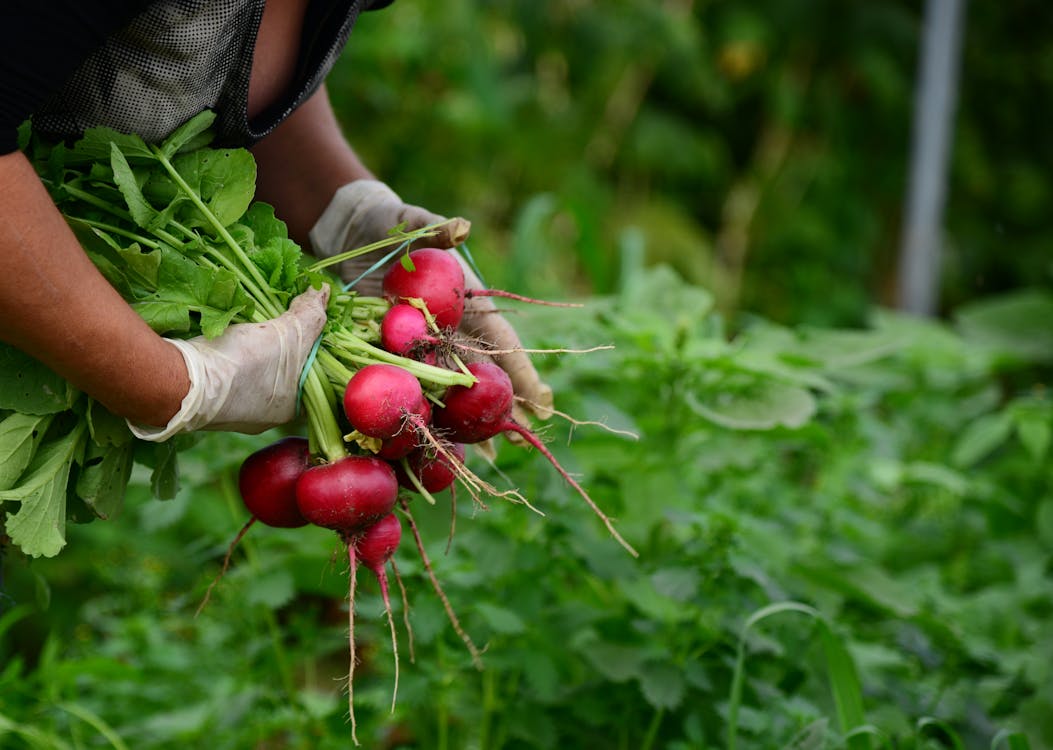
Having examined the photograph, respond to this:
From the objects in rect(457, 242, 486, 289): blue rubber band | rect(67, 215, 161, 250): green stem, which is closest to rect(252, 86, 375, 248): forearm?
rect(457, 242, 486, 289): blue rubber band

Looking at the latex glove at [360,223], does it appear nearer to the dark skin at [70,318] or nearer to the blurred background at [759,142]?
the dark skin at [70,318]

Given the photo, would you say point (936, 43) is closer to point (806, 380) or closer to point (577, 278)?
point (577, 278)

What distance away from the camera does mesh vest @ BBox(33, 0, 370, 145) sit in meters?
1.12

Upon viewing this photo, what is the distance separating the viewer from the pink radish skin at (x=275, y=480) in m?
1.28

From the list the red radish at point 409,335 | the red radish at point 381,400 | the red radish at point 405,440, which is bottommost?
the red radish at point 405,440

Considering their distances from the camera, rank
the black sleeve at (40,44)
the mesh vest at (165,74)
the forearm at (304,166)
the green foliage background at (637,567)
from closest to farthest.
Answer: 1. the black sleeve at (40,44)
2. the mesh vest at (165,74)
3. the forearm at (304,166)
4. the green foliage background at (637,567)

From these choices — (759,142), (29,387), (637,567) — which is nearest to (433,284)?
(29,387)

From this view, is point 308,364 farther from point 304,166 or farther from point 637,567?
point 637,567

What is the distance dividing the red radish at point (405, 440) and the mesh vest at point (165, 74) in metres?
0.42

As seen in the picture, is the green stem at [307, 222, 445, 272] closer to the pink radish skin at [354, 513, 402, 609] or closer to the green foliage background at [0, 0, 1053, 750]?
the pink radish skin at [354, 513, 402, 609]

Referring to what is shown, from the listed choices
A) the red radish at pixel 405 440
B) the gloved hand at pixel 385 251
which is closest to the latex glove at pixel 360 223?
the gloved hand at pixel 385 251

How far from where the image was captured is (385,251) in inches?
60.0

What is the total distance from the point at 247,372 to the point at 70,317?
0.20 m

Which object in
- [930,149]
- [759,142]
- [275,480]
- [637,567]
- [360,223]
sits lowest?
[637,567]
